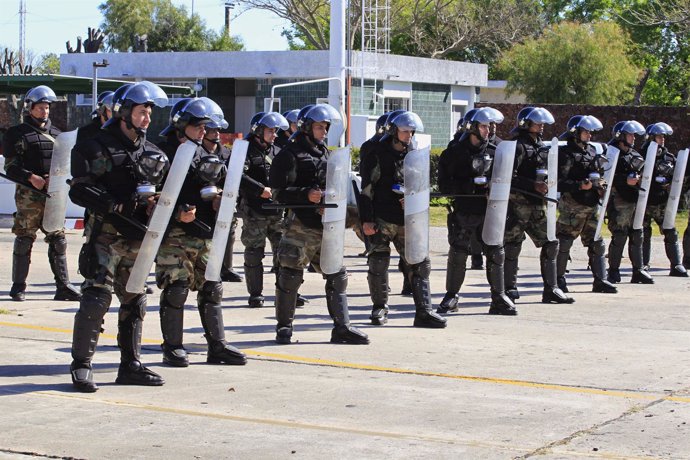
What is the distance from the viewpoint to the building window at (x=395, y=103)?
44.2 m

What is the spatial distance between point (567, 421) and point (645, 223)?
9052 mm

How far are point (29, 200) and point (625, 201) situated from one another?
6912 mm

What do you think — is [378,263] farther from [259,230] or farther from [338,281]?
[259,230]

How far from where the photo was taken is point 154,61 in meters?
45.7

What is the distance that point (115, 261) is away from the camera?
7.98m

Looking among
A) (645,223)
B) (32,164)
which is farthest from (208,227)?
(645,223)

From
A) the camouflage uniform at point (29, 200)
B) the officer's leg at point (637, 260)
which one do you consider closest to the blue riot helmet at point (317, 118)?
the camouflage uniform at point (29, 200)

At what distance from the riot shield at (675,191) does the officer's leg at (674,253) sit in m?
0.17

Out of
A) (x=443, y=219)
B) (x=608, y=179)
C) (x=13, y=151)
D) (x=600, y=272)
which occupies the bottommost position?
(x=443, y=219)

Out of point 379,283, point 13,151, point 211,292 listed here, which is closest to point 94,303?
point 211,292

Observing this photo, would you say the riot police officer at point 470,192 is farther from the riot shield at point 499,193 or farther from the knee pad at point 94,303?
the knee pad at point 94,303

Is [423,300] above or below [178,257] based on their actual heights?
below

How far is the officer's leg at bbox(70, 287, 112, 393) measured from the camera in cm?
780

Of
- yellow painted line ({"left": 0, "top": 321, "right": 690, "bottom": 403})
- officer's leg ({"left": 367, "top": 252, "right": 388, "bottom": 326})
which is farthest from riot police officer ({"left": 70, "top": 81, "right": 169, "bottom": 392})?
→ officer's leg ({"left": 367, "top": 252, "right": 388, "bottom": 326})
